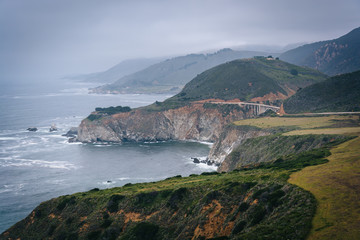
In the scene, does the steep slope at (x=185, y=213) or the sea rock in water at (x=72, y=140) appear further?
the sea rock in water at (x=72, y=140)

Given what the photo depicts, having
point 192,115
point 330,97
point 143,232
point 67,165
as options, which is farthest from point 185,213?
point 192,115

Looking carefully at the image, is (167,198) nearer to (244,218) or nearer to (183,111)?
(244,218)

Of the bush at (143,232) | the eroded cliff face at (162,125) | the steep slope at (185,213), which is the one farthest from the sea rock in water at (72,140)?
the bush at (143,232)

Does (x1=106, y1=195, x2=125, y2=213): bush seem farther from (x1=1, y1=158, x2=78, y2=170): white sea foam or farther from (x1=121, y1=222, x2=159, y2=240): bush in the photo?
(x1=1, y1=158, x2=78, y2=170): white sea foam

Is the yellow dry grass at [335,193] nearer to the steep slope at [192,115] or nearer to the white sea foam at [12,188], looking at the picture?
the white sea foam at [12,188]

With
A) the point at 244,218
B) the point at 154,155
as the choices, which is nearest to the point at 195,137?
the point at 154,155

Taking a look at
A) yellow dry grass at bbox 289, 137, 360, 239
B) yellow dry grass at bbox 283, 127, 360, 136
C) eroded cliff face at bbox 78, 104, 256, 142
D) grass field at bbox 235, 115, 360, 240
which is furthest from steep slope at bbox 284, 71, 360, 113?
yellow dry grass at bbox 289, 137, 360, 239
